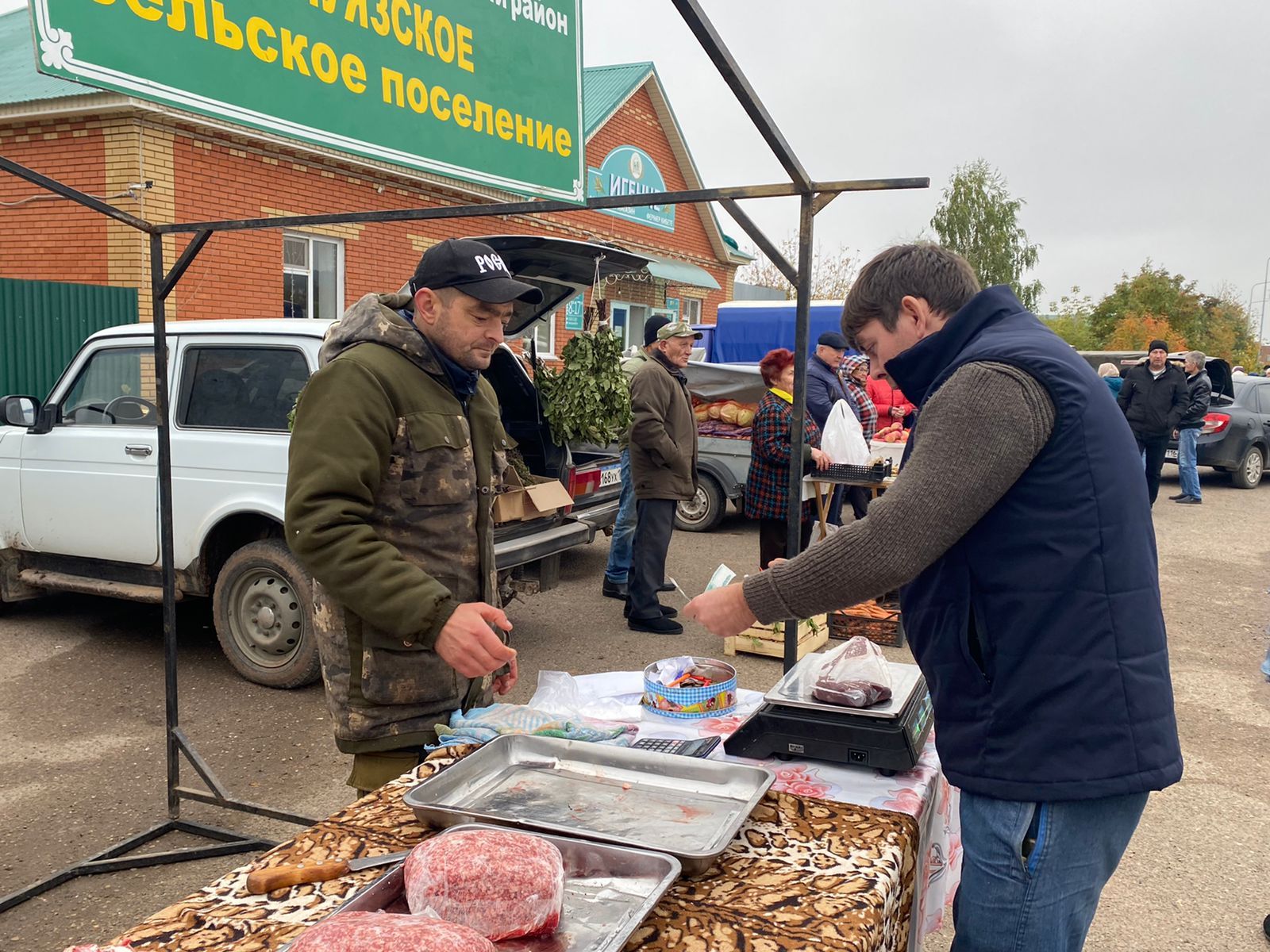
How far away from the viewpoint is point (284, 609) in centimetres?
546

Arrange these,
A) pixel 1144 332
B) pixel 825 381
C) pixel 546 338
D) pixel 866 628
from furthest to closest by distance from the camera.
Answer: pixel 1144 332 → pixel 546 338 → pixel 825 381 → pixel 866 628

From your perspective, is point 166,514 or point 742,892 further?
point 166,514

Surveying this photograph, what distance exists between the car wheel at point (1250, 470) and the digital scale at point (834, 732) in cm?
1702

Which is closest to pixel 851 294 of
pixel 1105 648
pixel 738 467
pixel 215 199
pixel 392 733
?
pixel 1105 648

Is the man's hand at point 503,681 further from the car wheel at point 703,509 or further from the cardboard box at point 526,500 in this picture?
the car wheel at point 703,509

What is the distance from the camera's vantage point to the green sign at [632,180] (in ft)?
63.1

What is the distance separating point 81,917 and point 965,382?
11.5ft

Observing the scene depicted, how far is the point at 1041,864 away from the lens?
5.79ft

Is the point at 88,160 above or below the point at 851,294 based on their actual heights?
above

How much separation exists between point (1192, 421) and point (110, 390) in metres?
13.7

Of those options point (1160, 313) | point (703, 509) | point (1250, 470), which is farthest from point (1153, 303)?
point (703, 509)

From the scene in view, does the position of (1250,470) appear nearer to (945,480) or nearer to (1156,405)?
(1156,405)

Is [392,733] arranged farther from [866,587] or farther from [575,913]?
[866,587]

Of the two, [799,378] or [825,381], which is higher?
[825,381]
